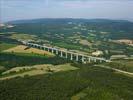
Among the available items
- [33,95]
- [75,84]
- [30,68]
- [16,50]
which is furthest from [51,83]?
[16,50]

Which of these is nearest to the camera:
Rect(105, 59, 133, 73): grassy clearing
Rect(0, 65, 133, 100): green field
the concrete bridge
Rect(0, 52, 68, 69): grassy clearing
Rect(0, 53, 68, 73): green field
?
Rect(0, 65, 133, 100): green field

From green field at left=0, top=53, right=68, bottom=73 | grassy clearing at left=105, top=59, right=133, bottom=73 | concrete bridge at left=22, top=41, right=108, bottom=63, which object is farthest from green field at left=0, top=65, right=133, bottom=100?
concrete bridge at left=22, top=41, right=108, bottom=63

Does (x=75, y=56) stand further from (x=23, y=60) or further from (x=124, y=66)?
(x=124, y=66)

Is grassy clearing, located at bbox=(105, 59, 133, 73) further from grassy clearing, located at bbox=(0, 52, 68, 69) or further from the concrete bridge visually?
the concrete bridge

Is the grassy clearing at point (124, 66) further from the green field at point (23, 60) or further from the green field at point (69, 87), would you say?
the green field at point (23, 60)

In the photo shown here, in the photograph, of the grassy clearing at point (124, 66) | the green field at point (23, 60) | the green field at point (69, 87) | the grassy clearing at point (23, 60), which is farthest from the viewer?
the grassy clearing at point (23, 60)

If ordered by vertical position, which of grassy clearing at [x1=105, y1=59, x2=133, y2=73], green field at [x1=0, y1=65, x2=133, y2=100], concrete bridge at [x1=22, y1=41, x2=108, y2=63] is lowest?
concrete bridge at [x1=22, y1=41, x2=108, y2=63]

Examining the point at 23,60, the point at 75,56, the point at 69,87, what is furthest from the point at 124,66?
the point at 75,56

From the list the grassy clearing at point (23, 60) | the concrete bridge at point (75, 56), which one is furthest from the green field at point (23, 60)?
the concrete bridge at point (75, 56)

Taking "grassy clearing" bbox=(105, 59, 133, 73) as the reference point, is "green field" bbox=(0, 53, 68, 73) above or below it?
below
